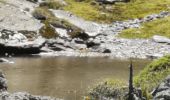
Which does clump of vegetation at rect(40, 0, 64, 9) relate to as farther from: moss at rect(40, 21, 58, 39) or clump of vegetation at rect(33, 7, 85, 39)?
moss at rect(40, 21, 58, 39)

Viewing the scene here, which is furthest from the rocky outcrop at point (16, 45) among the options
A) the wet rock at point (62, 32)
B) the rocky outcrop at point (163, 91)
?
the rocky outcrop at point (163, 91)

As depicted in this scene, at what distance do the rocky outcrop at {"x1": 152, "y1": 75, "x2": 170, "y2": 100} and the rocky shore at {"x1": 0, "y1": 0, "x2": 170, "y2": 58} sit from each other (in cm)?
5000

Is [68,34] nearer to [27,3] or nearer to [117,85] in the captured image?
[27,3]

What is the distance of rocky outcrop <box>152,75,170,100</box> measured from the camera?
84.6 feet

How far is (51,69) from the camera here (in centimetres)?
6316

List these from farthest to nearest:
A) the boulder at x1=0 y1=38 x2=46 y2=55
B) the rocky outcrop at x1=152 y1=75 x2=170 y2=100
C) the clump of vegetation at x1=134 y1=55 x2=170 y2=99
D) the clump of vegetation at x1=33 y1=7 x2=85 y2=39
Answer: the clump of vegetation at x1=33 y1=7 x2=85 y2=39 < the boulder at x1=0 y1=38 x2=46 y2=55 < the clump of vegetation at x1=134 y1=55 x2=170 y2=99 < the rocky outcrop at x1=152 y1=75 x2=170 y2=100

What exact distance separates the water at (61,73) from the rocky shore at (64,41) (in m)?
7.16

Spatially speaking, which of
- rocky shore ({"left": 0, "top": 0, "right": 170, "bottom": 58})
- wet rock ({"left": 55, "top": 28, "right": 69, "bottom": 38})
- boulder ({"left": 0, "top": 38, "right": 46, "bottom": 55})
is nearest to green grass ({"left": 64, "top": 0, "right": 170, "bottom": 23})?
rocky shore ({"left": 0, "top": 0, "right": 170, "bottom": 58})

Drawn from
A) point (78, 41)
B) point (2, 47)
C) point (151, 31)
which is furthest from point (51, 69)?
point (151, 31)

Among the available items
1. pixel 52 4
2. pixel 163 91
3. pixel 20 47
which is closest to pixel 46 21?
pixel 20 47

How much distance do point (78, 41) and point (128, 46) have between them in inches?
363

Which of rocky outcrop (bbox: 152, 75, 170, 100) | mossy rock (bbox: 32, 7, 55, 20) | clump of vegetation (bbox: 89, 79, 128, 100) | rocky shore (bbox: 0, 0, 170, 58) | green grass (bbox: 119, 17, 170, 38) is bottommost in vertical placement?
green grass (bbox: 119, 17, 170, 38)

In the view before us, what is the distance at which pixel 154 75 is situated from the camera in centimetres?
3189

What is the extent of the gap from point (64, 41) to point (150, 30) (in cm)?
2380
